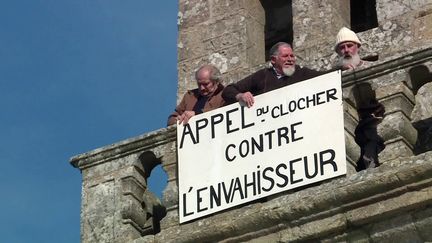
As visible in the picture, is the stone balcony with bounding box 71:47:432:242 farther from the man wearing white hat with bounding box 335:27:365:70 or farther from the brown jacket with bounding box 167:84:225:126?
the man wearing white hat with bounding box 335:27:365:70

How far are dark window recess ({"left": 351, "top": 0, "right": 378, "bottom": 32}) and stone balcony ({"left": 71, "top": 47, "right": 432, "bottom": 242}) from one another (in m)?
2.91

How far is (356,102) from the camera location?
42.3ft

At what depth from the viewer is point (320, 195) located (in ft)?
40.3

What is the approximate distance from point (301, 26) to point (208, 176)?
335 centimetres

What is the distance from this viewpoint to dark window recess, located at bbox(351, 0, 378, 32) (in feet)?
55.0

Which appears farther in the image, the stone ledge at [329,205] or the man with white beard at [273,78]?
the man with white beard at [273,78]

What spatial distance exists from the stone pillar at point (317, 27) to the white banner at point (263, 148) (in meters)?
2.53

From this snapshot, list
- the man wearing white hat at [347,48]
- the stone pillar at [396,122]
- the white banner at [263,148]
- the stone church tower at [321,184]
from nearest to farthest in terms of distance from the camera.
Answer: the stone church tower at [321,184]
the stone pillar at [396,122]
the white banner at [263,148]
the man wearing white hat at [347,48]

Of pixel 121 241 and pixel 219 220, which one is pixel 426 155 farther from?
pixel 121 241

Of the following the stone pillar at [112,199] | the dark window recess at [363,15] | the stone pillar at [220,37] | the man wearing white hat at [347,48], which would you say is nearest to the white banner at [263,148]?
the stone pillar at [112,199]

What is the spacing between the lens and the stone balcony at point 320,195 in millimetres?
12023

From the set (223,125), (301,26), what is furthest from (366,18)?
(223,125)

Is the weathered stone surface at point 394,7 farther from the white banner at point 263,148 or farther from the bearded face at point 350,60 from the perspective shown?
the white banner at point 263,148

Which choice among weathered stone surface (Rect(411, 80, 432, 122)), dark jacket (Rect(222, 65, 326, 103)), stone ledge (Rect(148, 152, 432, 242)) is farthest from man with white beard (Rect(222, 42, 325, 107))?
weathered stone surface (Rect(411, 80, 432, 122))
